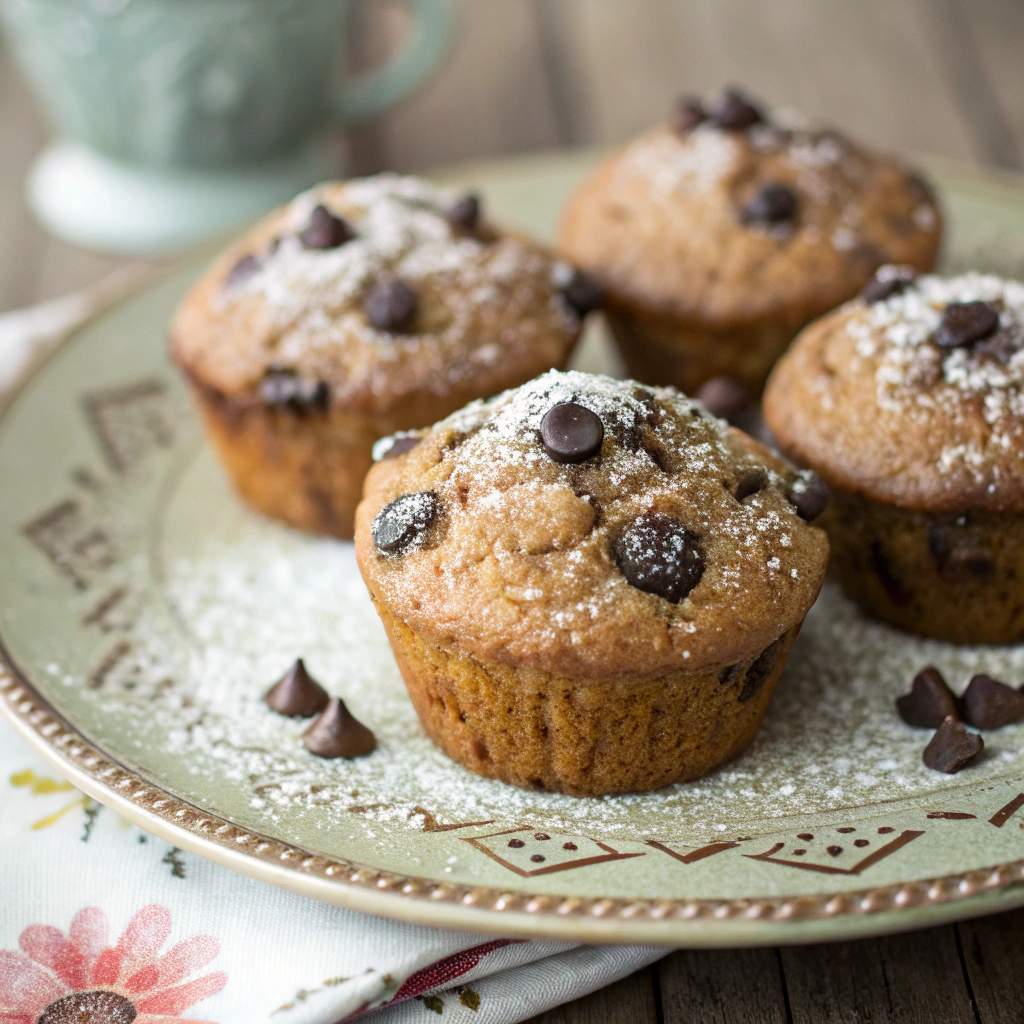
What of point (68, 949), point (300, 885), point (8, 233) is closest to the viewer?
point (300, 885)

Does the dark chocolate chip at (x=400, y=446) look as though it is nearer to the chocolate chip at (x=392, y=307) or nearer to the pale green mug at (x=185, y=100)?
the chocolate chip at (x=392, y=307)

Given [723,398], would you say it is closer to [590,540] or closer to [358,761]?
[590,540]

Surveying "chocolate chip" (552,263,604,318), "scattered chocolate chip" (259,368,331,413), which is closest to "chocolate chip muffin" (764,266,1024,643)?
"chocolate chip" (552,263,604,318)

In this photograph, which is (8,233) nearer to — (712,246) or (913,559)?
(712,246)

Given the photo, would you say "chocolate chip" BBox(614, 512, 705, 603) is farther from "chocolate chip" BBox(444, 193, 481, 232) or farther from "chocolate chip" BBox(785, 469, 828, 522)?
"chocolate chip" BBox(444, 193, 481, 232)

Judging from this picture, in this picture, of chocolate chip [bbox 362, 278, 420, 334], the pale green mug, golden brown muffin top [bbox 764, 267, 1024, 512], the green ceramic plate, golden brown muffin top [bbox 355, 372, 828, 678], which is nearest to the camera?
the green ceramic plate

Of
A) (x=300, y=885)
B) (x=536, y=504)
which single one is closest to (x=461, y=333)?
(x=536, y=504)

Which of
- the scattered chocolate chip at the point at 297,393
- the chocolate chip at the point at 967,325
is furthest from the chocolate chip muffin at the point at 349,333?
the chocolate chip at the point at 967,325
